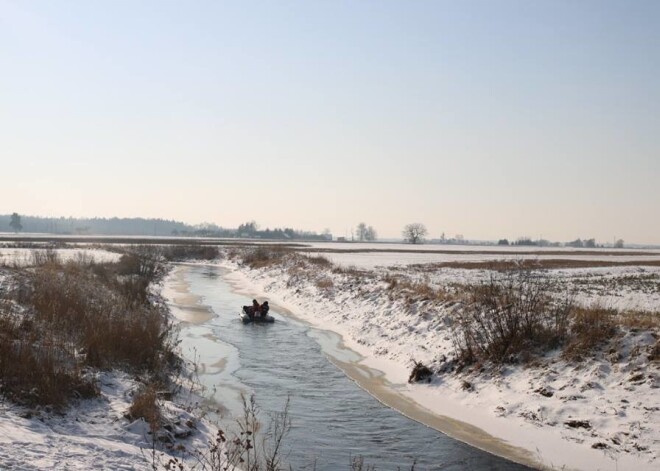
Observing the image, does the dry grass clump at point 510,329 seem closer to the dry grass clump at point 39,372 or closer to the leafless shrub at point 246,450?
the leafless shrub at point 246,450

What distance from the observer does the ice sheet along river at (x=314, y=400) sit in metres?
9.97

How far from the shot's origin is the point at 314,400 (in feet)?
44.0

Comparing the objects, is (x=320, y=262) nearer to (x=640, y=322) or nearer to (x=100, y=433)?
(x=640, y=322)

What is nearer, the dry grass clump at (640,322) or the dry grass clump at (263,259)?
the dry grass clump at (640,322)

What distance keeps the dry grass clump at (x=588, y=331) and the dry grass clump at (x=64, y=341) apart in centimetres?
964

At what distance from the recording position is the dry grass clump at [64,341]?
30.3ft

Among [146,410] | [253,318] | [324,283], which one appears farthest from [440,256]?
[146,410]

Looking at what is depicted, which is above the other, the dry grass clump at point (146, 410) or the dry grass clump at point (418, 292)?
the dry grass clump at point (418, 292)

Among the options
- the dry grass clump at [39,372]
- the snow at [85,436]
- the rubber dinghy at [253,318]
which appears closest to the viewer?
the snow at [85,436]

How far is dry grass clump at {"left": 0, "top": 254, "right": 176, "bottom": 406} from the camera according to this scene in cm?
925

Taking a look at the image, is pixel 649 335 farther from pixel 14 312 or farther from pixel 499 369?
pixel 14 312

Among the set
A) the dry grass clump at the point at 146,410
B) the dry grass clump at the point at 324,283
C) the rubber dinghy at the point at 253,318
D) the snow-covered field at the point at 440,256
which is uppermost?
the snow-covered field at the point at 440,256

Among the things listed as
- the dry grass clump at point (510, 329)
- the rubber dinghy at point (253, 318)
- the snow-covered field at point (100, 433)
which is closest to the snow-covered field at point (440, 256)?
the rubber dinghy at point (253, 318)

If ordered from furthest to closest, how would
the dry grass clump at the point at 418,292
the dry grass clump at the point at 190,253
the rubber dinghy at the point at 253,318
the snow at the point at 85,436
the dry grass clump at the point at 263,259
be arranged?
the dry grass clump at the point at 190,253 → the dry grass clump at the point at 263,259 → the rubber dinghy at the point at 253,318 → the dry grass clump at the point at 418,292 → the snow at the point at 85,436
